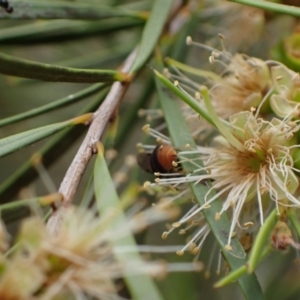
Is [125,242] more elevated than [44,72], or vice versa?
[44,72]

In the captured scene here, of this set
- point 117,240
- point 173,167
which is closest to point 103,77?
point 173,167

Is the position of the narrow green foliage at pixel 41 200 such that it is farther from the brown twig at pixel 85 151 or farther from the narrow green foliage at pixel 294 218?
the narrow green foliage at pixel 294 218

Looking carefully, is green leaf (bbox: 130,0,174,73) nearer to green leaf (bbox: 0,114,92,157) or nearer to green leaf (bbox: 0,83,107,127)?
green leaf (bbox: 0,83,107,127)

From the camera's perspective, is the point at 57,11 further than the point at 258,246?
Yes

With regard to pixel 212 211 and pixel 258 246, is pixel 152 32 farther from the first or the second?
pixel 258 246

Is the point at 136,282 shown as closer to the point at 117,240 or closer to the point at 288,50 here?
the point at 117,240

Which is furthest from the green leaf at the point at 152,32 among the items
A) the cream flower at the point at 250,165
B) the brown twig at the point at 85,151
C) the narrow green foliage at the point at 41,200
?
the narrow green foliage at the point at 41,200

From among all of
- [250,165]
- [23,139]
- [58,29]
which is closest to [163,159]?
[250,165]
